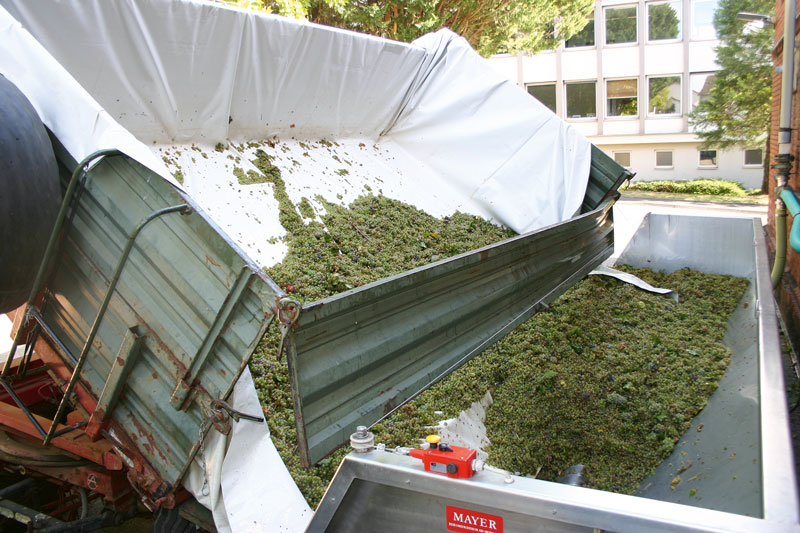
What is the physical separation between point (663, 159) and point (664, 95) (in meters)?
2.56

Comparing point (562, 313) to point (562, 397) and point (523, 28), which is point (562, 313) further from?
point (523, 28)

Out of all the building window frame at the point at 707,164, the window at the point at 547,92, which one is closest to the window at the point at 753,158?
the building window frame at the point at 707,164

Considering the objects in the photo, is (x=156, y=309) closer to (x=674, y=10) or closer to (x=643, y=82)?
(x=643, y=82)

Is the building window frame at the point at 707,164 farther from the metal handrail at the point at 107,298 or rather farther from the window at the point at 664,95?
the metal handrail at the point at 107,298

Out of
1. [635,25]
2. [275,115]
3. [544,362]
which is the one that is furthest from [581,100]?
[544,362]

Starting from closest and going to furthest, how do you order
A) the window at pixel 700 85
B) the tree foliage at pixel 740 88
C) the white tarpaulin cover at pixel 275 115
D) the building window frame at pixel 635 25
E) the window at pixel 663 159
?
the white tarpaulin cover at pixel 275 115, the tree foliage at pixel 740 88, the window at pixel 700 85, the building window frame at pixel 635 25, the window at pixel 663 159

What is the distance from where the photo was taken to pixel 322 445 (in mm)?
2076

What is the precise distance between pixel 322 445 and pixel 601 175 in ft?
13.5

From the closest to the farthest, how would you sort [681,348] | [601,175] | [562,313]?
[681,348] → [562,313] → [601,175]

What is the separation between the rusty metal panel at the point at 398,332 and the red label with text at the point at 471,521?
0.56 m

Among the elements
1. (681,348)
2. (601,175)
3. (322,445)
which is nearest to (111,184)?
(322,445)

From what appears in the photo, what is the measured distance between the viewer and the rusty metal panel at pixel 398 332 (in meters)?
2.03

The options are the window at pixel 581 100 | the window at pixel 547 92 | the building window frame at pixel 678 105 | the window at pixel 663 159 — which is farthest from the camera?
the window at pixel 547 92

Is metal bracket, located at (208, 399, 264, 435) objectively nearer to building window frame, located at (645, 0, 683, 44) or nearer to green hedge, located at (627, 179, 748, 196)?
green hedge, located at (627, 179, 748, 196)
